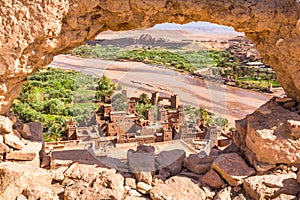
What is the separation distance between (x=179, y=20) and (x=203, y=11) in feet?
1.24

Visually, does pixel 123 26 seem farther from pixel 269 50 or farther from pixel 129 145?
pixel 129 145

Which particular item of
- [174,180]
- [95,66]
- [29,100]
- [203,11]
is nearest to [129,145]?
[174,180]

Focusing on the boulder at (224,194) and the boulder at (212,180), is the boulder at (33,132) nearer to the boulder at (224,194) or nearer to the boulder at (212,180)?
the boulder at (212,180)

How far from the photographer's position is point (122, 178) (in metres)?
4.52

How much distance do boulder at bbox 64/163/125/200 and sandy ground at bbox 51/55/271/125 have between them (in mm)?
17603

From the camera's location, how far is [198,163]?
5195 mm

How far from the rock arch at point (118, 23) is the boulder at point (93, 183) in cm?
146

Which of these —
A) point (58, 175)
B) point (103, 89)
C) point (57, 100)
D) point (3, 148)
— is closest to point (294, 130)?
point (58, 175)

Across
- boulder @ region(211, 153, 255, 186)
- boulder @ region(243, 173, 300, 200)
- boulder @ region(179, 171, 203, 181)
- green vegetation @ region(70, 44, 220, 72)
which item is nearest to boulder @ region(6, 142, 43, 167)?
boulder @ region(179, 171, 203, 181)

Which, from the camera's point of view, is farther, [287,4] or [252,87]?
[252,87]

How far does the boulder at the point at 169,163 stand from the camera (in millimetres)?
5091

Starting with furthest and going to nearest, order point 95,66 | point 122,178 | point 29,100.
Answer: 1. point 95,66
2. point 29,100
3. point 122,178

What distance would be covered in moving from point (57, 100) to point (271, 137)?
20.6 m

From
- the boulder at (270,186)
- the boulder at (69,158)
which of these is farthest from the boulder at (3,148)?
the boulder at (270,186)
